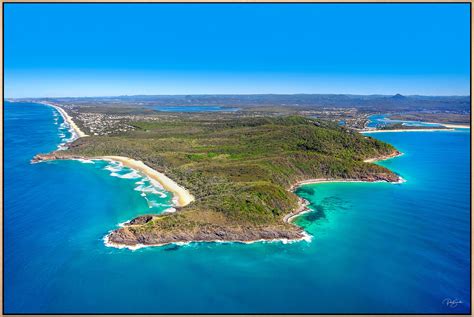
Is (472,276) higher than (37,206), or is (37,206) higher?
(472,276)

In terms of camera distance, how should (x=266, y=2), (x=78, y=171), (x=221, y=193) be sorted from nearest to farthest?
1. (x=266, y=2)
2. (x=221, y=193)
3. (x=78, y=171)

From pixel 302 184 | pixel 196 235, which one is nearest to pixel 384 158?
pixel 302 184

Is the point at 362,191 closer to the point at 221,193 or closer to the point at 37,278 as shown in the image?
the point at 221,193

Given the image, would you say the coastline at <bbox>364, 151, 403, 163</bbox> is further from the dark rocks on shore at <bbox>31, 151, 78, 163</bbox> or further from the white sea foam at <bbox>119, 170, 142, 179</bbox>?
the dark rocks on shore at <bbox>31, 151, 78, 163</bbox>

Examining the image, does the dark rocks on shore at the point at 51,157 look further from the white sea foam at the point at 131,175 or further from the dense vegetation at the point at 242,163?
the white sea foam at the point at 131,175

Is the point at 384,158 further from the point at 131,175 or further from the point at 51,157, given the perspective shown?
the point at 51,157

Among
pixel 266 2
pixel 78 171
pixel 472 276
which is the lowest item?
pixel 78 171

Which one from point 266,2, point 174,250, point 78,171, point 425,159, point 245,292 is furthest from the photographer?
point 425,159

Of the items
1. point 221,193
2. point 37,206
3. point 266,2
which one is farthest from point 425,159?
point 266,2
